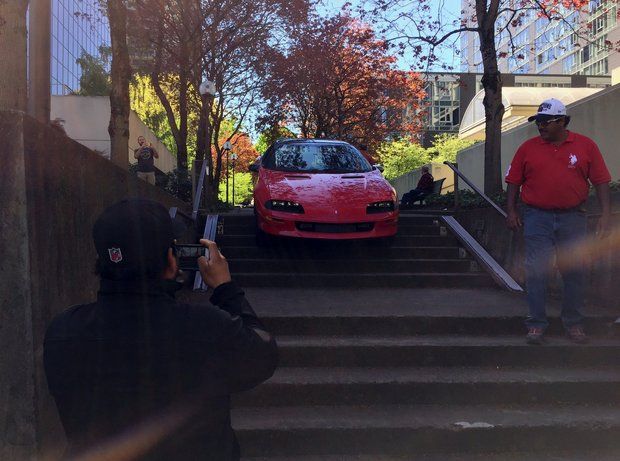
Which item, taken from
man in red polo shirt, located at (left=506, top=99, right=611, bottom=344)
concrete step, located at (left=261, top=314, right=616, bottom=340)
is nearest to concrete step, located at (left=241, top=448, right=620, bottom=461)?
man in red polo shirt, located at (left=506, top=99, right=611, bottom=344)

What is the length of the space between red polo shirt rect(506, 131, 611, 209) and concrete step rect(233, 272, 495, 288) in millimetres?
2108

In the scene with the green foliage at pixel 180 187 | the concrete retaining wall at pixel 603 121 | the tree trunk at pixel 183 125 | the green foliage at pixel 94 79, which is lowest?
the green foliage at pixel 180 187

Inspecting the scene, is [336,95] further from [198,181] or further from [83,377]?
[83,377]

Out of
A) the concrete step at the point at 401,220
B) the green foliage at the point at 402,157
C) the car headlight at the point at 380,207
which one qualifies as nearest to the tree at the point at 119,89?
the concrete step at the point at 401,220

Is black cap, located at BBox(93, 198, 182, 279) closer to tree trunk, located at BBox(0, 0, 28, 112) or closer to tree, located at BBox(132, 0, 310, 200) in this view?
tree trunk, located at BBox(0, 0, 28, 112)

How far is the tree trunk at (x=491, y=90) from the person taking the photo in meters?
10.8

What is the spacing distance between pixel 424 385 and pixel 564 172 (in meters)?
1.96

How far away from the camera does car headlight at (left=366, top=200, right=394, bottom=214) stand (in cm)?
691

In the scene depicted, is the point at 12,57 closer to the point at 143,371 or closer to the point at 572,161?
the point at 143,371

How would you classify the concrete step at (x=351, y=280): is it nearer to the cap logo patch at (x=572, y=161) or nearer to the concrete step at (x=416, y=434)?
the cap logo patch at (x=572, y=161)

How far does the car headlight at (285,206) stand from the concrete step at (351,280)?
749 millimetres

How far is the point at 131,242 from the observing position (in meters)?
1.54

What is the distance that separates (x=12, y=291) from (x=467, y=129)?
31262 mm

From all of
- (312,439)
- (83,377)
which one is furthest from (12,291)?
(312,439)
